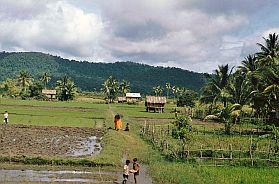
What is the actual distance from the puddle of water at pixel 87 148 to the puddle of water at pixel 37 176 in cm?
486

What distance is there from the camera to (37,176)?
654 inches

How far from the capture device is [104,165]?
1948cm

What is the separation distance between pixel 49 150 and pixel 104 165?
5.43 m

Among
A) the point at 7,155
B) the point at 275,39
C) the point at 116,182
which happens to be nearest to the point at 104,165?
the point at 116,182

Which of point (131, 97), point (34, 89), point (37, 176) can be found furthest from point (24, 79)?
point (37, 176)

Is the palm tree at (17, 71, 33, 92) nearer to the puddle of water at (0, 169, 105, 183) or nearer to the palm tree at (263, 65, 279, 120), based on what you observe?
the palm tree at (263, 65, 279, 120)

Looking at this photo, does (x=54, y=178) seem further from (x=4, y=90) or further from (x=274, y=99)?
(x=4, y=90)

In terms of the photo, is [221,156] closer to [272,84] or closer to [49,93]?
[272,84]

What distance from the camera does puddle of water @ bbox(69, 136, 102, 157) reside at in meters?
23.1

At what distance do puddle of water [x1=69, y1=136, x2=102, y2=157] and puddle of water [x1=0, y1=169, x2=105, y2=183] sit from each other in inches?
191

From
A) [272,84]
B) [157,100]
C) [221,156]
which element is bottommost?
[221,156]

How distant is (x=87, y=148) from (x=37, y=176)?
28.7ft

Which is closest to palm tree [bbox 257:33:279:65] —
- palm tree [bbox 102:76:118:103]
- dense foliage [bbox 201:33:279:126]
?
dense foliage [bbox 201:33:279:126]

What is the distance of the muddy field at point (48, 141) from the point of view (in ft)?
74.5
